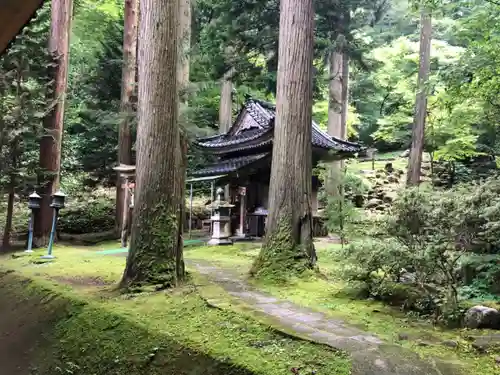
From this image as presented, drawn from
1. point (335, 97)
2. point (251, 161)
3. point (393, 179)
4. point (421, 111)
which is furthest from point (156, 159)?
point (393, 179)

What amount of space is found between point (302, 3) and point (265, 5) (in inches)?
220

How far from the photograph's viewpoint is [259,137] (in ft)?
45.4

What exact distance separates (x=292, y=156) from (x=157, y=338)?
3.70 meters

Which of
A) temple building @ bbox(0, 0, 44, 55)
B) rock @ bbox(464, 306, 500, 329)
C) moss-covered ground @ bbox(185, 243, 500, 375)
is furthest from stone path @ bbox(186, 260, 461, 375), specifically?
temple building @ bbox(0, 0, 44, 55)

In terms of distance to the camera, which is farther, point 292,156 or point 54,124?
point 54,124

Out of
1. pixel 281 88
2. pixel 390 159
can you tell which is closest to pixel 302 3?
pixel 281 88

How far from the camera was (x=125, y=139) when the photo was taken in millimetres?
13641

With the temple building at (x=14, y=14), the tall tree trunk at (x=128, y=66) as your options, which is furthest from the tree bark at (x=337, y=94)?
the temple building at (x=14, y=14)

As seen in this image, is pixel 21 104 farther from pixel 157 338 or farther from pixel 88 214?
pixel 157 338

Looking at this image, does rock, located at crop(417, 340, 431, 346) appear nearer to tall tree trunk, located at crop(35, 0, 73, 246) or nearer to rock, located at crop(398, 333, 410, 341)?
rock, located at crop(398, 333, 410, 341)

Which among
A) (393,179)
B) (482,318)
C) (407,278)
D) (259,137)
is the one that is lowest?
(482,318)

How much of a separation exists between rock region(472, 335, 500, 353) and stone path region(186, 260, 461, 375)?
0.47 m

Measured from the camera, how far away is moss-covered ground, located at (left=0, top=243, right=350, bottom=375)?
3367mm

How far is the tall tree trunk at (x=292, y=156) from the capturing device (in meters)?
6.69
